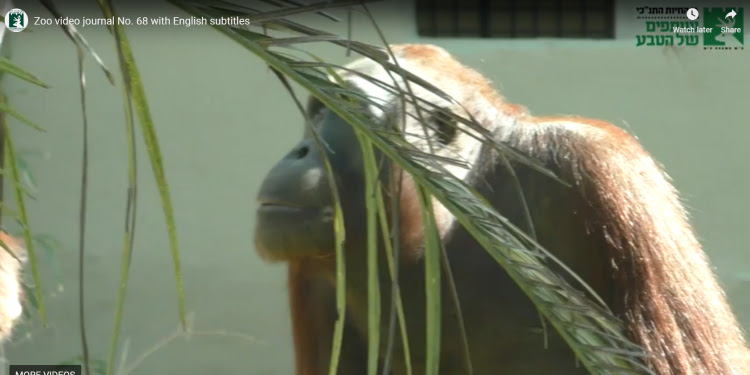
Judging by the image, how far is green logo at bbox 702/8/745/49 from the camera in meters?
2.73

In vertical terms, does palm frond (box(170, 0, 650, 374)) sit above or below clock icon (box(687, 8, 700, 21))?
below

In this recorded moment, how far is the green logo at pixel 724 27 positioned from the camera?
8.95 feet

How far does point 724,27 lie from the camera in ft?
9.21

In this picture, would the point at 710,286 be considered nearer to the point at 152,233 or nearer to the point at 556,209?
the point at 556,209

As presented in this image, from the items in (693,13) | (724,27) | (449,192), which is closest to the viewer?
(449,192)

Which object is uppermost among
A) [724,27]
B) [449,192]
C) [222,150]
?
[724,27]
